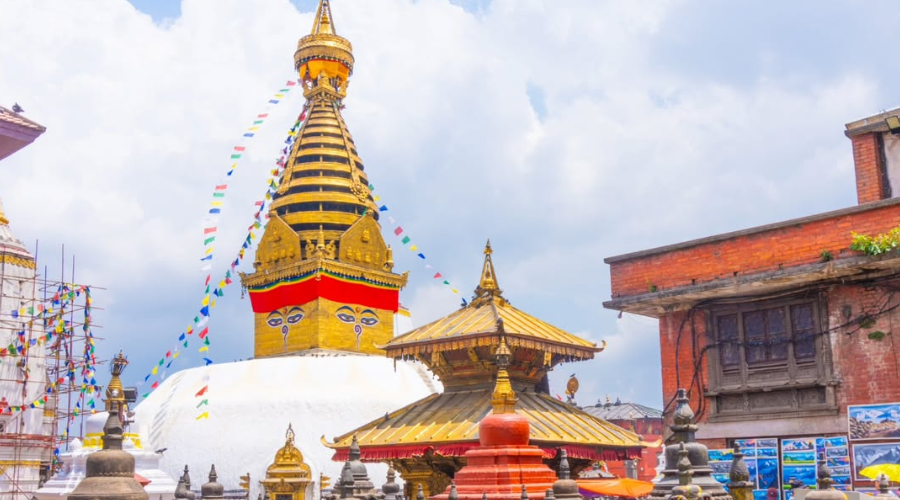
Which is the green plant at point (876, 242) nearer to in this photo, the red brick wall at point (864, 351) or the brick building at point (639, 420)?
the red brick wall at point (864, 351)

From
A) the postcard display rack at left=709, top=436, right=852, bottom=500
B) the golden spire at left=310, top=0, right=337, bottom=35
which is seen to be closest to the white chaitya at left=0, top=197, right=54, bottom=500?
the golden spire at left=310, top=0, right=337, bottom=35

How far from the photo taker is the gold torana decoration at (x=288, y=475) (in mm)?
26250

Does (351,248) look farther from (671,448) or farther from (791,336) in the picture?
(671,448)

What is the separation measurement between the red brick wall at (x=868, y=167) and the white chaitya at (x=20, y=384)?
2436 centimetres

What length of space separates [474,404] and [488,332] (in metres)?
1.25

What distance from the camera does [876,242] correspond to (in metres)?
13.4

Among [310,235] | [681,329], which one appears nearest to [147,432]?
[310,235]

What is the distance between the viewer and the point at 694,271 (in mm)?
15750

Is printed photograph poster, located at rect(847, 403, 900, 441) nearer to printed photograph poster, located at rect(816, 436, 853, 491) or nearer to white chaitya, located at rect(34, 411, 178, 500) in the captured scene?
printed photograph poster, located at rect(816, 436, 853, 491)

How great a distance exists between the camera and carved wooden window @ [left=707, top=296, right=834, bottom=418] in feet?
47.2

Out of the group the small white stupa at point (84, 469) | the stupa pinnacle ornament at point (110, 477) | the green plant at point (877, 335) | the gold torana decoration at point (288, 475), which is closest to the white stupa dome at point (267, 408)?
the gold torana decoration at point (288, 475)

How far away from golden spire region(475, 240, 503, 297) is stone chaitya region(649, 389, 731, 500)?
7.62 m

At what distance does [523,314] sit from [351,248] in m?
19.4

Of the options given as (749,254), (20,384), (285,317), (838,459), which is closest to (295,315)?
(285,317)
